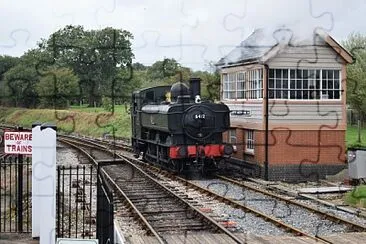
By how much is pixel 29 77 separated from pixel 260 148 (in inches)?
369

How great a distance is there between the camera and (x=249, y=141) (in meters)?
18.8

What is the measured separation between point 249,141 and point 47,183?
11686 millimetres

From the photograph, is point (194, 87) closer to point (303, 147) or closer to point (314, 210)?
point (303, 147)

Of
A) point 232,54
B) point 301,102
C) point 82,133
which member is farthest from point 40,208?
point 82,133

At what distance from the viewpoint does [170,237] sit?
983 cm

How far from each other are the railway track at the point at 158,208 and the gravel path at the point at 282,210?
1337 millimetres

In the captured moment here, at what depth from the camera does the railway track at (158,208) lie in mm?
10431

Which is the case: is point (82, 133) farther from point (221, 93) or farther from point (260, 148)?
point (260, 148)

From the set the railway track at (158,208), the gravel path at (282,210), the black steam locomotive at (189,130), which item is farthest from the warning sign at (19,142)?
the black steam locomotive at (189,130)

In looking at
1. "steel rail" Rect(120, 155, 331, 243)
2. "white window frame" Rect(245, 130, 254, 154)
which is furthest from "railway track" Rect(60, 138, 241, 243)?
"white window frame" Rect(245, 130, 254, 154)

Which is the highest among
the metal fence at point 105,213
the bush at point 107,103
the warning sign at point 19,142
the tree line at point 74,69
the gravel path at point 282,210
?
the tree line at point 74,69

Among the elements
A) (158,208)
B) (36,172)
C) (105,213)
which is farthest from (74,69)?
(158,208)

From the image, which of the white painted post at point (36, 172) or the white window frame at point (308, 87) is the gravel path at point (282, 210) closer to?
the white window frame at point (308, 87)

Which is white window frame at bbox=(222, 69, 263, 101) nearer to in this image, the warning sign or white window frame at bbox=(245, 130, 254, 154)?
white window frame at bbox=(245, 130, 254, 154)
